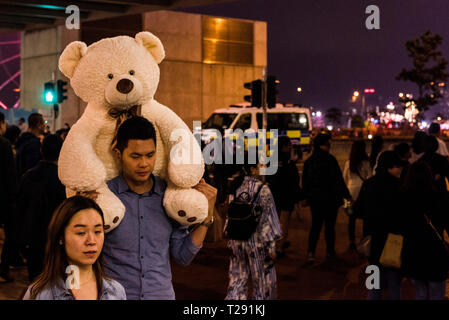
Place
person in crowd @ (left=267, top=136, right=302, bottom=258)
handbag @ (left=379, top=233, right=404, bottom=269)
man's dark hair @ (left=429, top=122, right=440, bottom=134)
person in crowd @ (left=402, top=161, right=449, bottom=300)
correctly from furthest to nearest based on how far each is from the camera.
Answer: man's dark hair @ (left=429, top=122, right=440, bottom=134)
person in crowd @ (left=267, top=136, right=302, bottom=258)
handbag @ (left=379, top=233, right=404, bottom=269)
person in crowd @ (left=402, top=161, right=449, bottom=300)

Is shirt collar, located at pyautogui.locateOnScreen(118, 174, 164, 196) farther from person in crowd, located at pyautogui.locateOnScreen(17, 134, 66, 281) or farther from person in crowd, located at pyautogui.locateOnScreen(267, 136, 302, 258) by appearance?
Result: person in crowd, located at pyautogui.locateOnScreen(267, 136, 302, 258)

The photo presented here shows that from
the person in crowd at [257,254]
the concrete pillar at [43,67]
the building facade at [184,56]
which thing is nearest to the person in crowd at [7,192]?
the person in crowd at [257,254]

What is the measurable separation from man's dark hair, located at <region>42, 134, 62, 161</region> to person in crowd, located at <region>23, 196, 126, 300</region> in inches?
155

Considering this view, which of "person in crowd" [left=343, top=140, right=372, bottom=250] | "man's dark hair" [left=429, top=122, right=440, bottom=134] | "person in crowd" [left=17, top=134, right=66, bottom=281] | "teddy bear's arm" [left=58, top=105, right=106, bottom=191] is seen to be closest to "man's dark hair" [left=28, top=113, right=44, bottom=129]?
"person in crowd" [left=17, top=134, right=66, bottom=281]

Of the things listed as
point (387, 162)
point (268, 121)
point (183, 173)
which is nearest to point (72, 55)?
point (183, 173)

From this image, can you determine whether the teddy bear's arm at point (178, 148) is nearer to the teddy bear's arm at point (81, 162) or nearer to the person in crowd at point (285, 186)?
the teddy bear's arm at point (81, 162)

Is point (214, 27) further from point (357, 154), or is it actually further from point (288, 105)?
point (357, 154)

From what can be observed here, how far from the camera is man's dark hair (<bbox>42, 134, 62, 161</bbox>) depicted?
6258 millimetres

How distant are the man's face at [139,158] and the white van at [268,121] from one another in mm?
19019

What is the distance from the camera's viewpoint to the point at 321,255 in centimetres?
955

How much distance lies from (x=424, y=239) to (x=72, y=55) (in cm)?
329

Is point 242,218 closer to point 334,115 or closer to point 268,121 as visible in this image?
point 268,121

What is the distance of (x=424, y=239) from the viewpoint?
204 inches
